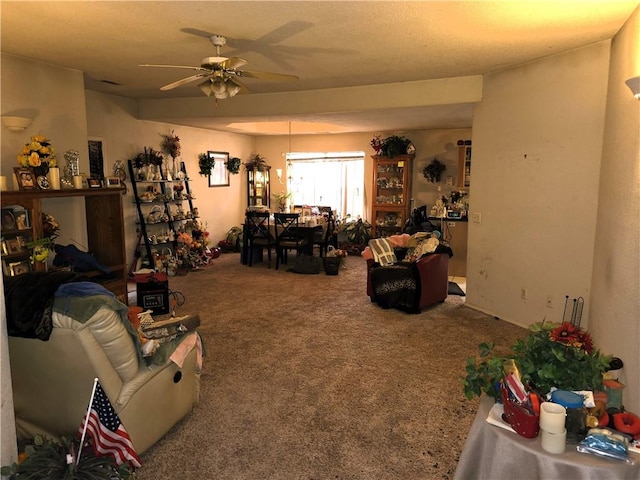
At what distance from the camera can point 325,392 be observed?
3.16 metres

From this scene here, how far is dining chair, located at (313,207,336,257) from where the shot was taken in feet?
24.5

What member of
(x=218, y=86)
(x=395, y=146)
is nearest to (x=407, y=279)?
(x=218, y=86)

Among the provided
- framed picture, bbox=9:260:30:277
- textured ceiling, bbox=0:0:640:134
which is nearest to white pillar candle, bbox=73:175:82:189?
framed picture, bbox=9:260:30:277

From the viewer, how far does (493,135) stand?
4.76m

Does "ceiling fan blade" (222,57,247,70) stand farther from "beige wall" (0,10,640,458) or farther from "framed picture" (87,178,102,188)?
"beige wall" (0,10,640,458)

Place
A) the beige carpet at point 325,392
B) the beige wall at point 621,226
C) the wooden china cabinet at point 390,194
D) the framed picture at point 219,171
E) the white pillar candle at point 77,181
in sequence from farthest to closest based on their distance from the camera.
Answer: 1. the framed picture at point 219,171
2. the wooden china cabinet at point 390,194
3. the white pillar candle at point 77,181
4. the beige wall at point 621,226
5. the beige carpet at point 325,392

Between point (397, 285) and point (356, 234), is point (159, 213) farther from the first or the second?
point (397, 285)

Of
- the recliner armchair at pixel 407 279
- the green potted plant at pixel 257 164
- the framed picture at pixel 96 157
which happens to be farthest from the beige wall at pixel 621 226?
the green potted plant at pixel 257 164

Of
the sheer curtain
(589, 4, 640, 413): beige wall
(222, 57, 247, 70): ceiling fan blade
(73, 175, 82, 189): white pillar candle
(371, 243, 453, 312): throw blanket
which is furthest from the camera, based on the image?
the sheer curtain

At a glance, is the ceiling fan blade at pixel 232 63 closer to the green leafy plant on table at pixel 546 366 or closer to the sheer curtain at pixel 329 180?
the green leafy plant on table at pixel 546 366

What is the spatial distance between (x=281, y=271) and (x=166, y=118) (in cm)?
286

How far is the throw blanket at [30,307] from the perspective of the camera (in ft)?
6.69

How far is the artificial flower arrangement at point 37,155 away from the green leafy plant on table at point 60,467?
9.44ft

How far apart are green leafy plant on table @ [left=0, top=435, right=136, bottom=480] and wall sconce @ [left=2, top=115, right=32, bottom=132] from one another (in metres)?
3.25
